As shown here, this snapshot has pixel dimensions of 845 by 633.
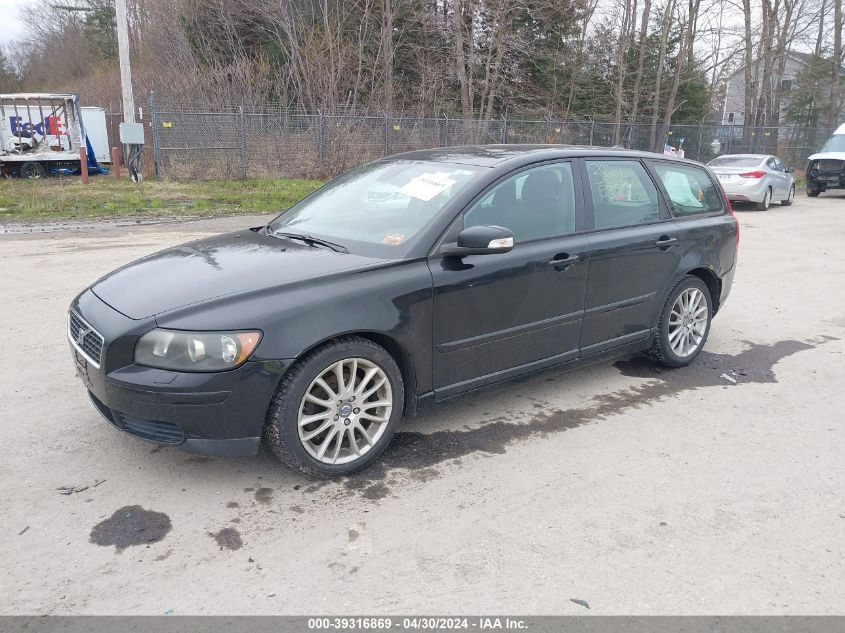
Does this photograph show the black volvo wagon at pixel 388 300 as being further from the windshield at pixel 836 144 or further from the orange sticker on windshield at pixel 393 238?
the windshield at pixel 836 144

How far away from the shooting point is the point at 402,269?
3.64 m

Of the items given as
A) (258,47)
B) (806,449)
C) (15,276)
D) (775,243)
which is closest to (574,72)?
(258,47)

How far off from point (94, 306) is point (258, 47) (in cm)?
2732

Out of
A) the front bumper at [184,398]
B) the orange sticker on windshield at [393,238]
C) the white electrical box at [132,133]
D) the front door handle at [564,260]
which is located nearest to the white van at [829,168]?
the white electrical box at [132,133]

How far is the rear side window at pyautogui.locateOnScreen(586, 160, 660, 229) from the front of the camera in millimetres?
4617

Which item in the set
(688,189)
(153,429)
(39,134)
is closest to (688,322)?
(688,189)

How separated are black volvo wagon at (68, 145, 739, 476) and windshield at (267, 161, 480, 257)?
0.7 inches

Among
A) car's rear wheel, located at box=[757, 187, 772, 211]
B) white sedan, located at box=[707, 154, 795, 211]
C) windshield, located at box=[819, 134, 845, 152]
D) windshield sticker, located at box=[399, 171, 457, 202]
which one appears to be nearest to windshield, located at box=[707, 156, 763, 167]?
white sedan, located at box=[707, 154, 795, 211]

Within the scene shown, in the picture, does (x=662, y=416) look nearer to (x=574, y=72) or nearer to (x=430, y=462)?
(x=430, y=462)

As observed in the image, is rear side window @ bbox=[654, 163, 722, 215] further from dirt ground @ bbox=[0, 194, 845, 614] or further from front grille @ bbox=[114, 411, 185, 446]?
front grille @ bbox=[114, 411, 185, 446]

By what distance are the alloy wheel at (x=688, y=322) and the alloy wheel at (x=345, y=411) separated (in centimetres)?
261

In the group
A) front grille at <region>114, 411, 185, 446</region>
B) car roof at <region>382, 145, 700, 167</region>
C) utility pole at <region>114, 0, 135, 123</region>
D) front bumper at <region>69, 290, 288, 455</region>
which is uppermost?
utility pole at <region>114, 0, 135, 123</region>

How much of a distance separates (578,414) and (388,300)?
165 centimetres

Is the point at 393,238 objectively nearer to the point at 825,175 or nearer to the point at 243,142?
the point at 243,142
